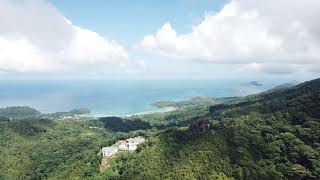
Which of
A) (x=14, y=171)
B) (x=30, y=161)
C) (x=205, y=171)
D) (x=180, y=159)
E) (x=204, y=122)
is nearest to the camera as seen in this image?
(x=205, y=171)

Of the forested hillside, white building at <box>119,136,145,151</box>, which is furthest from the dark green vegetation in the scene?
white building at <box>119,136,145,151</box>

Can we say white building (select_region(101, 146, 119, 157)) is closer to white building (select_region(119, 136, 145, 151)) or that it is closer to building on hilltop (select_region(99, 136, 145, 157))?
building on hilltop (select_region(99, 136, 145, 157))

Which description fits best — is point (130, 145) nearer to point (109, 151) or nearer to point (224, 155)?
point (109, 151)

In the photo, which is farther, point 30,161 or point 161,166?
point 30,161

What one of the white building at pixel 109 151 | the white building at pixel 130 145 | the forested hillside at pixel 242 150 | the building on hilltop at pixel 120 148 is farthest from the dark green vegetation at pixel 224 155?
the white building at pixel 130 145

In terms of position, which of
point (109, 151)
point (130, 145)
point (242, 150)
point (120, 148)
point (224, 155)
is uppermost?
point (242, 150)

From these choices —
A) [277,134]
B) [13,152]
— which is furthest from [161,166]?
[13,152]

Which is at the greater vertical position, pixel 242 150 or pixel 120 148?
pixel 242 150

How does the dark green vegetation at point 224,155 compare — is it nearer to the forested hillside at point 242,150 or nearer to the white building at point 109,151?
the forested hillside at point 242,150

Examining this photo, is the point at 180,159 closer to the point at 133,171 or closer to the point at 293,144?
the point at 133,171

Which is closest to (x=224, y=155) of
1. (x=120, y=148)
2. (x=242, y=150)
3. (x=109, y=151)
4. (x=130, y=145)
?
(x=242, y=150)

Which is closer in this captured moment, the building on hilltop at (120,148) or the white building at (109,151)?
the white building at (109,151)
